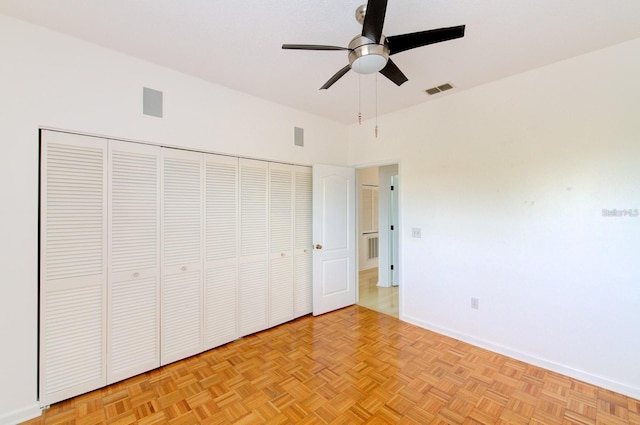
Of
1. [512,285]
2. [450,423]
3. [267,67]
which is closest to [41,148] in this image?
[267,67]

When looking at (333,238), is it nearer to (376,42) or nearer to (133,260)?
(133,260)

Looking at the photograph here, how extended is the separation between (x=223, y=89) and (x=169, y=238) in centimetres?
164

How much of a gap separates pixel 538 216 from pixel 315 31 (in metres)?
2.56

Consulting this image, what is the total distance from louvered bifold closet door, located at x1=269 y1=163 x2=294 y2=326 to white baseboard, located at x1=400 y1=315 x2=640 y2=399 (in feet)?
5.59

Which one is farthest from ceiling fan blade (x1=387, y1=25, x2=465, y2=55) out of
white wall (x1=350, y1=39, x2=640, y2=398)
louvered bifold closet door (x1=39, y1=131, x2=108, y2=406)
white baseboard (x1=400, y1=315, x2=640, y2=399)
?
white baseboard (x1=400, y1=315, x2=640, y2=399)

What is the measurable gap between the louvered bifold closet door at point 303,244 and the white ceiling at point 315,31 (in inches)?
50.7

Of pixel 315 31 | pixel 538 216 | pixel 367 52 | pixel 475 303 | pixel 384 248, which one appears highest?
pixel 315 31

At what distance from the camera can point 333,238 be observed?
3.91 meters

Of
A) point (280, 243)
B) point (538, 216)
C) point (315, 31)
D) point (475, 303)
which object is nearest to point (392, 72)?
point (315, 31)

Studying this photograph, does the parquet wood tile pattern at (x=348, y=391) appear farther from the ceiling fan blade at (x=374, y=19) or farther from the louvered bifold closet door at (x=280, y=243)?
the ceiling fan blade at (x=374, y=19)

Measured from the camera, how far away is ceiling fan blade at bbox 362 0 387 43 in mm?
1331

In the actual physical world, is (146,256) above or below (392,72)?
below

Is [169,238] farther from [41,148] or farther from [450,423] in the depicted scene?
[450,423]

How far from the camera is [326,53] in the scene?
2.30 meters
